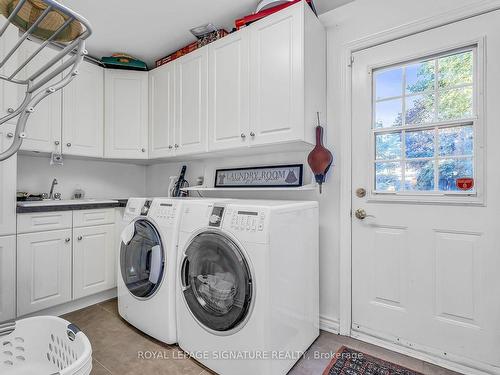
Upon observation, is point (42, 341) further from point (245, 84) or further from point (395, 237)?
point (395, 237)

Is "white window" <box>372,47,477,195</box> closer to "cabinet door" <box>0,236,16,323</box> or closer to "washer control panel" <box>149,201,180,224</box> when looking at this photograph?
"washer control panel" <box>149,201,180,224</box>

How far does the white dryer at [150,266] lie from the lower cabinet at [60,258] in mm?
464

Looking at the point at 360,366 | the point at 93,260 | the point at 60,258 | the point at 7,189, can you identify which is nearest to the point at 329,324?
the point at 360,366

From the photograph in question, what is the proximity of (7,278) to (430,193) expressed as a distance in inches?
116

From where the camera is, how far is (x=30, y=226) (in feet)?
6.78

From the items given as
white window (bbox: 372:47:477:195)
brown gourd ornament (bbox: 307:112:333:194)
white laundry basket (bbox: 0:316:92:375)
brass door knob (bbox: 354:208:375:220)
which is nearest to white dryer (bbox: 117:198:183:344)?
white laundry basket (bbox: 0:316:92:375)

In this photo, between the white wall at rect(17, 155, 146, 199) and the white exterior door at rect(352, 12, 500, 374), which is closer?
the white exterior door at rect(352, 12, 500, 374)

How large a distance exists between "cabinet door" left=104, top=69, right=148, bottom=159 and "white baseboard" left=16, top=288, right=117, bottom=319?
136cm

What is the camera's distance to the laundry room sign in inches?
85.3

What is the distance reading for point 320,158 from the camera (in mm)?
1950

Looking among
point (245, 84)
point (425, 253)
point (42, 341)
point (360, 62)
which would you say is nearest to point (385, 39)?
point (360, 62)

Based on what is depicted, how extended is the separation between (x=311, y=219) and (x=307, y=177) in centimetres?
42

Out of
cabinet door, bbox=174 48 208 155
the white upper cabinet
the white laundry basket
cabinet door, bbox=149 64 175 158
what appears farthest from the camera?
cabinet door, bbox=149 64 175 158

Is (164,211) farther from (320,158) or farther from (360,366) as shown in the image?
(360,366)
